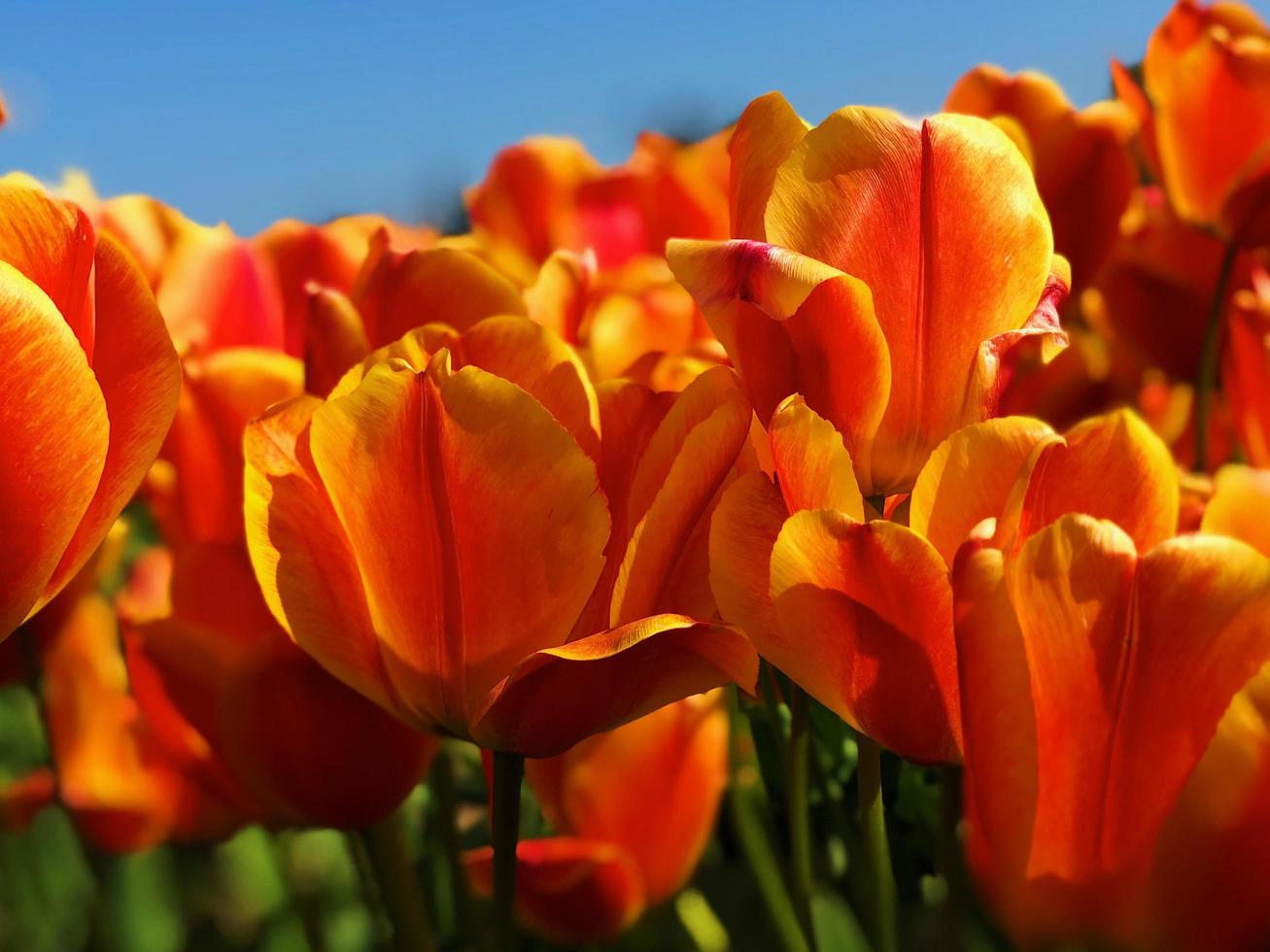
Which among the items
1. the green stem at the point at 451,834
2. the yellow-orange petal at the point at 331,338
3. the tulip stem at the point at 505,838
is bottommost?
the green stem at the point at 451,834

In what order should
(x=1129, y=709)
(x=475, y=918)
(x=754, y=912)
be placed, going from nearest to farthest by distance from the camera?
(x=1129, y=709) → (x=475, y=918) → (x=754, y=912)

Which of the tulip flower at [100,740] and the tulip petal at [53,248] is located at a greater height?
the tulip petal at [53,248]

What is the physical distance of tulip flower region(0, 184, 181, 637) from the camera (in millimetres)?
347

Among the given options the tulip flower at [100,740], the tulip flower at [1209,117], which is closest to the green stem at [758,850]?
the tulip flower at [100,740]

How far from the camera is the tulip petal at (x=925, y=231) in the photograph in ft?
1.26

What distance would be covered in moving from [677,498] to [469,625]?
66mm

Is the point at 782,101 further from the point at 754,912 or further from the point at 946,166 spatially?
the point at 754,912

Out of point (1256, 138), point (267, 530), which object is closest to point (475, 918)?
point (267, 530)

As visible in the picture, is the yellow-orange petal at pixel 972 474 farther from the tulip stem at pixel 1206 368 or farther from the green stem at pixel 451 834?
the tulip stem at pixel 1206 368

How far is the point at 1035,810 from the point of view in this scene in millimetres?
336

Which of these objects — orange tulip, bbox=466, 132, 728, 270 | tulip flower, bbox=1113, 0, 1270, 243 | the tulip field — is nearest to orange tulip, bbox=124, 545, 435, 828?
the tulip field

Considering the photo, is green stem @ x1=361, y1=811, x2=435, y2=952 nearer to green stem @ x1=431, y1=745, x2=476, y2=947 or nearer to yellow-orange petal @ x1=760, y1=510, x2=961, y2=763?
green stem @ x1=431, y1=745, x2=476, y2=947

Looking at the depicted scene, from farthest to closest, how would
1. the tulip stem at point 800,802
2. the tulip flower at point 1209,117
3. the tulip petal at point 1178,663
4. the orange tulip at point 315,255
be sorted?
the tulip flower at point 1209,117
the orange tulip at point 315,255
the tulip stem at point 800,802
the tulip petal at point 1178,663

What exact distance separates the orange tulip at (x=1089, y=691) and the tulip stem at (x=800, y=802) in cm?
12
